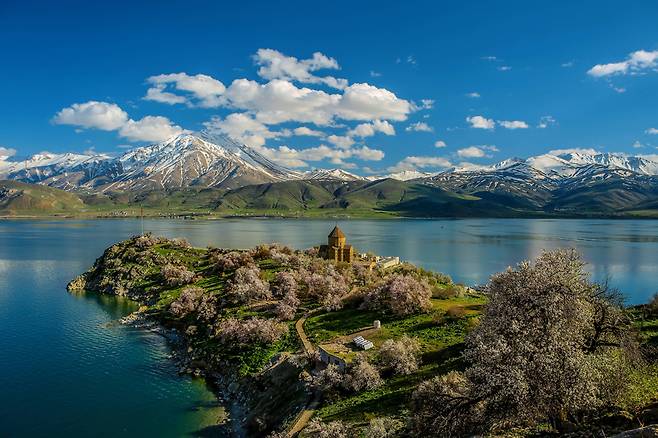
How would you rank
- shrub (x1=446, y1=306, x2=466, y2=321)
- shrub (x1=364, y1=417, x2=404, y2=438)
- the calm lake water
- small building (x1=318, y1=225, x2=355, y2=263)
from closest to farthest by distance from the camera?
shrub (x1=364, y1=417, x2=404, y2=438), the calm lake water, shrub (x1=446, y1=306, x2=466, y2=321), small building (x1=318, y1=225, x2=355, y2=263)

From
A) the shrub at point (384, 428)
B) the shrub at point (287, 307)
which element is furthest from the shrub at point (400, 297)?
the shrub at point (384, 428)

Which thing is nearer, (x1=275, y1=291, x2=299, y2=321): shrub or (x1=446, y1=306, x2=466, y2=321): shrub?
(x1=446, y1=306, x2=466, y2=321): shrub

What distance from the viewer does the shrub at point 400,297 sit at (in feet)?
173

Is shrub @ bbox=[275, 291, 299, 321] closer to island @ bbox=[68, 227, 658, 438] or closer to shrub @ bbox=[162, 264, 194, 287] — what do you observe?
island @ bbox=[68, 227, 658, 438]

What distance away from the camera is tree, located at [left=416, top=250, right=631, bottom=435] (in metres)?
18.7

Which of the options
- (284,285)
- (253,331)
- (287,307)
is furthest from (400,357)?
(284,285)

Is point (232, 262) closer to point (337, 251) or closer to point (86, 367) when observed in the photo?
point (337, 251)

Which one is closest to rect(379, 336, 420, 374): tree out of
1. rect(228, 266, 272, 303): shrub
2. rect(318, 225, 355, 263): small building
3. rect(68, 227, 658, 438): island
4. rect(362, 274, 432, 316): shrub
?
rect(68, 227, 658, 438): island

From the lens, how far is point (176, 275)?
286 feet

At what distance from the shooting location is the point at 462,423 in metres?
20.4

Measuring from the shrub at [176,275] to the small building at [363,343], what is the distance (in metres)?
49.3

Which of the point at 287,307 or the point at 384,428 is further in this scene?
the point at 287,307

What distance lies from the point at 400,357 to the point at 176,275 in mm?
61268

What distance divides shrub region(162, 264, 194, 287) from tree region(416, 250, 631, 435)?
66.7 meters
